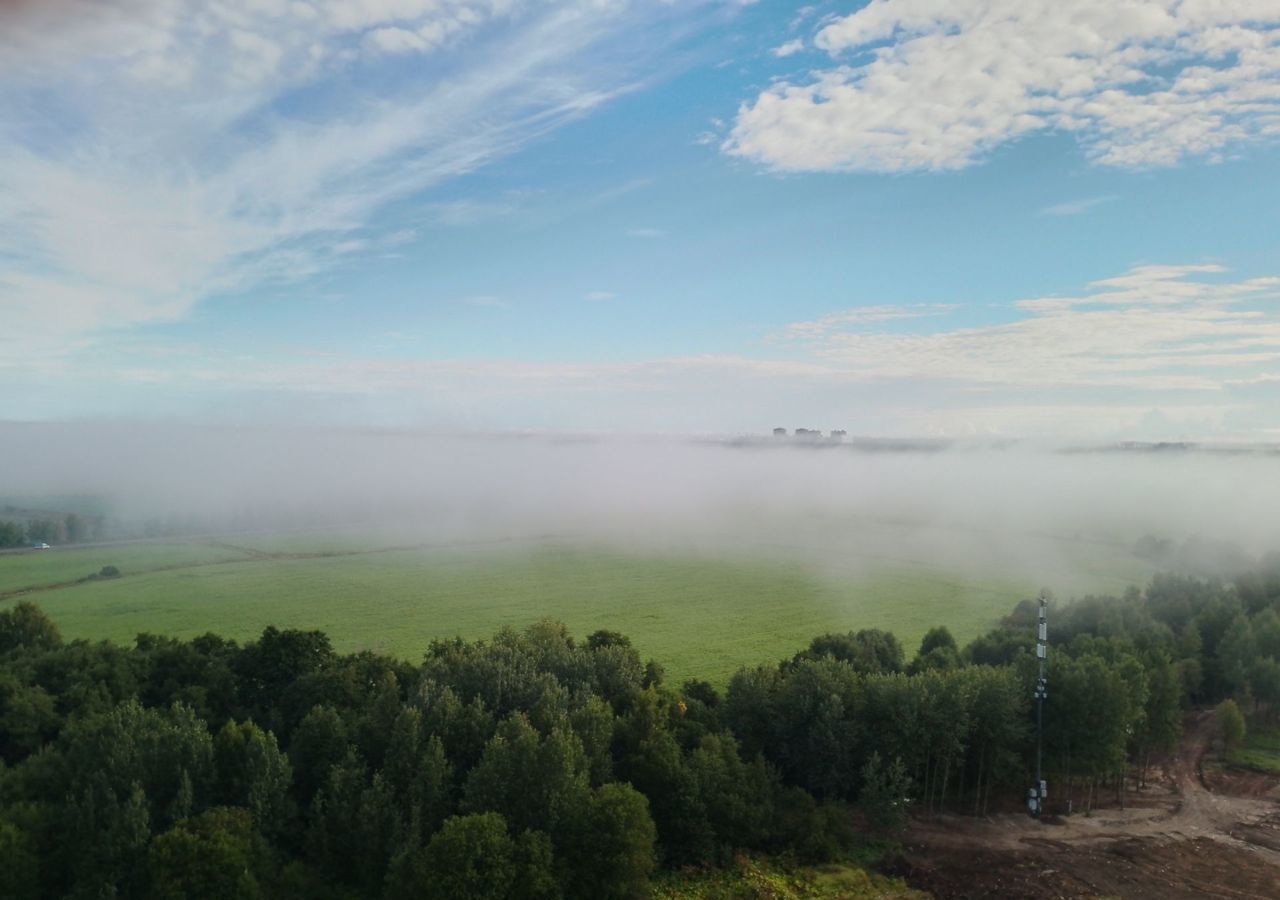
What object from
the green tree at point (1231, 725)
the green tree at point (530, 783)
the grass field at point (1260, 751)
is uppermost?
the green tree at point (530, 783)

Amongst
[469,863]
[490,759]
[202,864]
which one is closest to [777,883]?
[490,759]

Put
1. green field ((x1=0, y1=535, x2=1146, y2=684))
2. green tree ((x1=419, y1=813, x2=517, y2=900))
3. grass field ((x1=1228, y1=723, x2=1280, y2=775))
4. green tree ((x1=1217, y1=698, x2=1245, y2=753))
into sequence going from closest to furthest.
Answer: green tree ((x1=419, y1=813, x2=517, y2=900)), grass field ((x1=1228, y1=723, x2=1280, y2=775)), green tree ((x1=1217, y1=698, x2=1245, y2=753)), green field ((x1=0, y1=535, x2=1146, y2=684))

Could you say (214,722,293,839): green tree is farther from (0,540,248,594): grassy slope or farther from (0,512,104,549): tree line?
(0,512,104,549): tree line

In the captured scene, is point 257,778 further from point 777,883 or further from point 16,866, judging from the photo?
point 777,883

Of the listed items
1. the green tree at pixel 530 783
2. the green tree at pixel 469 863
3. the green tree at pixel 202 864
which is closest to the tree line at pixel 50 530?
the green tree at pixel 202 864

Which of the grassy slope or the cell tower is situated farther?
the grassy slope

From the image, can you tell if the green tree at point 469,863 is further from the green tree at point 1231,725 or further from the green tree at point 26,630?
the green tree at point 1231,725

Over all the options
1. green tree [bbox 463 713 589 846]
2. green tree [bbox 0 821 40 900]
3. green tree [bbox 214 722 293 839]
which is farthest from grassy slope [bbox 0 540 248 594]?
green tree [bbox 463 713 589 846]
